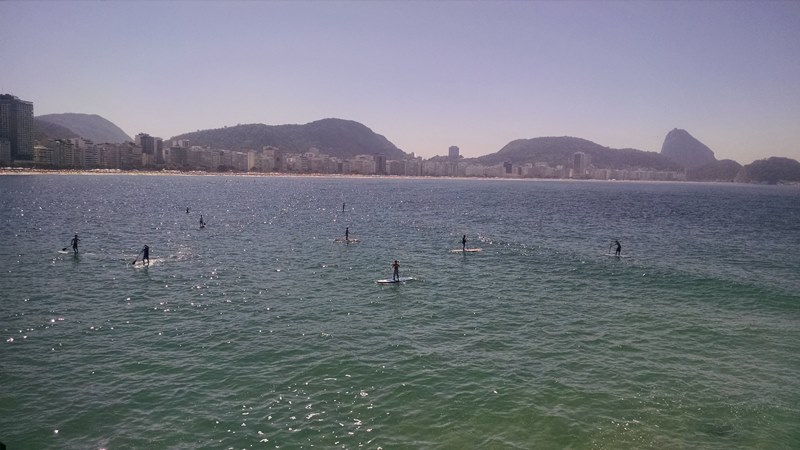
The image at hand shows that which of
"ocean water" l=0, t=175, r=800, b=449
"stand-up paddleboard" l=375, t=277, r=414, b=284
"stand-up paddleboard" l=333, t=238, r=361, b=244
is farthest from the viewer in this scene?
"stand-up paddleboard" l=333, t=238, r=361, b=244

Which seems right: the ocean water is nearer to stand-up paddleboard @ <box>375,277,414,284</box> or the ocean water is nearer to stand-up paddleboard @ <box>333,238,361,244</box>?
stand-up paddleboard @ <box>375,277,414,284</box>

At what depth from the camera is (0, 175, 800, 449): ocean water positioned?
1605 cm

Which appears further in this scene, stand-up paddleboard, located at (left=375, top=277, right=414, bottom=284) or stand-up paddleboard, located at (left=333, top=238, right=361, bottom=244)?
stand-up paddleboard, located at (left=333, top=238, right=361, bottom=244)

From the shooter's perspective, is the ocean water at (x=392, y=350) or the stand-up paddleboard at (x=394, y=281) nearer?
the ocean water at (x=392, y=350)

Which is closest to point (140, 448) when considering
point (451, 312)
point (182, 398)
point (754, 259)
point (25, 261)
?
point (182, 398)

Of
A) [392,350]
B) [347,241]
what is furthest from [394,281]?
[347,241]

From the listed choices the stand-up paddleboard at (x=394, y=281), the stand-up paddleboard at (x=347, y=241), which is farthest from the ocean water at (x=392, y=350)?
the stand-up paddleboard at (x=347, y=241)

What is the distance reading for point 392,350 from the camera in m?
22.9

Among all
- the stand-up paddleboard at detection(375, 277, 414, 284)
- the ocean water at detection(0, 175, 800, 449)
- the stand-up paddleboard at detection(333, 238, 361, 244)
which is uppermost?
the stand-up paddleboard at detection(333, 238, 361, 244)

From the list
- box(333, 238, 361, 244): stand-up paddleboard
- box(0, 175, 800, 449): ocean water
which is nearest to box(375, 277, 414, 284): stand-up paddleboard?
box(0, 175, 800, 449): ocean water

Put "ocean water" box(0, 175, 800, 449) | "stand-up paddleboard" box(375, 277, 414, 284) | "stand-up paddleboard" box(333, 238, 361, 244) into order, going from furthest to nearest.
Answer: "stand-up paddleboard" box(333, 238, 361, 244), "stand-up paddleboard" box(375, 277, 414, 284), "ocean water" box(0, 175, 800, 449)

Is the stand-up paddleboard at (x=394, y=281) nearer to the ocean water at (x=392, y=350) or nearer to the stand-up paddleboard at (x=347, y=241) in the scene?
the ocean water at (x=392, y=350)

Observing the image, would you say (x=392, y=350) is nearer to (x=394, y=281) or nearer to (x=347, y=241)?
(x=394, y=281)

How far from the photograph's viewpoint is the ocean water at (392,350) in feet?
52.6
